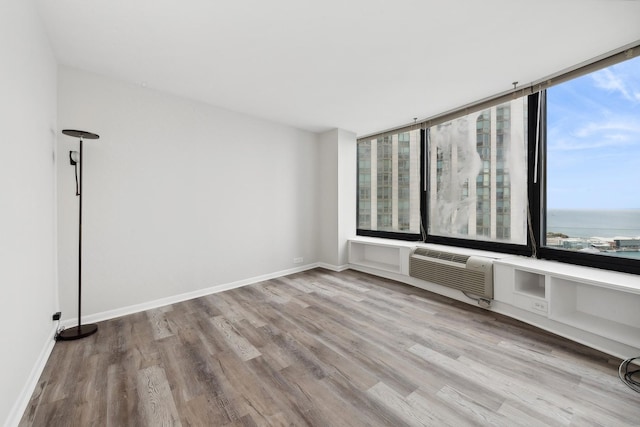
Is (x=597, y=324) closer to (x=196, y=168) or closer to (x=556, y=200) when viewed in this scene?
(x=556, y=200)

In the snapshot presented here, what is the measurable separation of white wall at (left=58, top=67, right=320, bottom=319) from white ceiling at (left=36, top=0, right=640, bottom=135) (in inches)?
13.9

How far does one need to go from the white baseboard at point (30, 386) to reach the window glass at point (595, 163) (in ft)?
14.8

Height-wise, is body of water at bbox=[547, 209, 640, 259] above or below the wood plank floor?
above

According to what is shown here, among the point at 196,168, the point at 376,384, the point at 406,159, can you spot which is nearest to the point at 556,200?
the point at 406,159

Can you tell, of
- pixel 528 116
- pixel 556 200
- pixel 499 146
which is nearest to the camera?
pixel 556 200

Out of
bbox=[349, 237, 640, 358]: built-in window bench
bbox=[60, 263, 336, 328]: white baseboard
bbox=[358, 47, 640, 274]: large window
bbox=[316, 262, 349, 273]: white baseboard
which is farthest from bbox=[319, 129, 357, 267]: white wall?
bbox=[349, 237, 640, 358]: built-in window bench

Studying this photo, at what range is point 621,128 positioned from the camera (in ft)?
7.87

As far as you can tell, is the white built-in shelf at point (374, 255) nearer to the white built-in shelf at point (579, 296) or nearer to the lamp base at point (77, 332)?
the white built-in shelf at point (579, 296)

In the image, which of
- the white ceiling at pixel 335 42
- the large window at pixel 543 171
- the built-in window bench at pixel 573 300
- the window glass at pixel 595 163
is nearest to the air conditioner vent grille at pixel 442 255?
the built-in window bench at pixel 573 300

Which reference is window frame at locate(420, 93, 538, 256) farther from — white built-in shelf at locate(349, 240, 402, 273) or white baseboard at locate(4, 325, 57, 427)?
white baseboard at locate(4, 325, 57, 427)

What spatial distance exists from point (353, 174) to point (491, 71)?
2.66 m

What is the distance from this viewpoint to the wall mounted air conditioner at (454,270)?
296 cm

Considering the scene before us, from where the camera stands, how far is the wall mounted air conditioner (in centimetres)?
296

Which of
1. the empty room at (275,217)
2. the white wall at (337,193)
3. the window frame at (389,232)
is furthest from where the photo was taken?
the white wall at (337,193)
